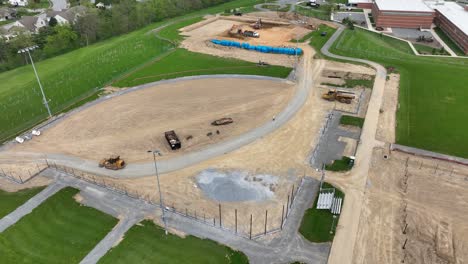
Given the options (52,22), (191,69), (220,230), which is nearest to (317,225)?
(220,230)

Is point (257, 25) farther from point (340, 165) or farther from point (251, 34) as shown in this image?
point (340, 165)

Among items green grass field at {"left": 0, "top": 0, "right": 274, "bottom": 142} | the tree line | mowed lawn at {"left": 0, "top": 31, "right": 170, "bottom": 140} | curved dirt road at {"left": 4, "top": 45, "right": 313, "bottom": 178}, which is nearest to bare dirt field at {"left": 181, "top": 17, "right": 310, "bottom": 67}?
green grass field at {"left": 0, "top": 0, "right": 274, "bottom": 142}

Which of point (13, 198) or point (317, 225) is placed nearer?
point (317, 225)

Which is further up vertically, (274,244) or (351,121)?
(351,121)

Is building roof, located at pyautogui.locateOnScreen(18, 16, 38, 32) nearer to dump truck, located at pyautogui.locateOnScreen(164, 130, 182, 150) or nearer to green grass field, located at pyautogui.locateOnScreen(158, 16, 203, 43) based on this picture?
green grass field, located at pyautogui.locateOnScreen(158, 16, 203, 43)

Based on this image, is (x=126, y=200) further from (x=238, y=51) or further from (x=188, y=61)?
(x=238, y=51)
